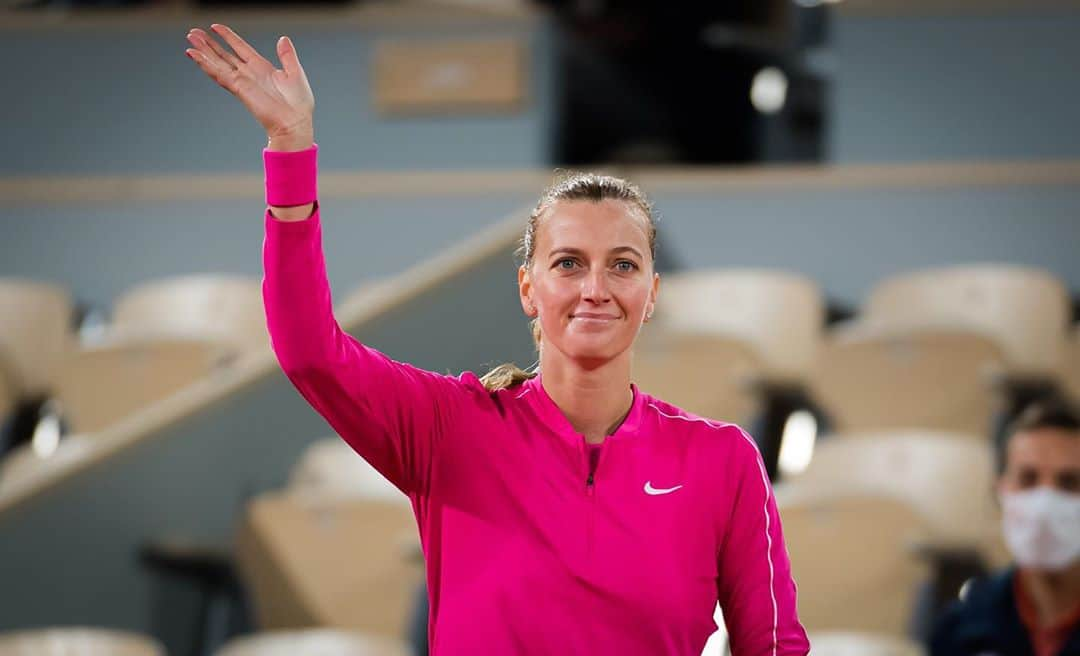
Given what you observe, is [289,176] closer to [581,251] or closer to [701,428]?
[581,251]

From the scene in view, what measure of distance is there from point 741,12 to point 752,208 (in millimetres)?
1483

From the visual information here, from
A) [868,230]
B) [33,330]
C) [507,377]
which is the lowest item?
[33,330]

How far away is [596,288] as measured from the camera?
42.2 inches

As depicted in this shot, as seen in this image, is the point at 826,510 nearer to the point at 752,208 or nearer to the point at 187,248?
the point at 752,208

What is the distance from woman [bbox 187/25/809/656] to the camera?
104 centimetres

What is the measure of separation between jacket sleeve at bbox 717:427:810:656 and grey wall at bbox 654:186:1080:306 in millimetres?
3806

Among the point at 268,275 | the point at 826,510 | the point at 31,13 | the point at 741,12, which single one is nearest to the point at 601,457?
the point at 268,275

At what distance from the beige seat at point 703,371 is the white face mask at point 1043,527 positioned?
1.17 meters

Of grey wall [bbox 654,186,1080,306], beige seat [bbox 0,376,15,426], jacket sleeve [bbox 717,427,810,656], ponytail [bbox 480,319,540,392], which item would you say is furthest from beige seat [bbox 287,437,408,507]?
jacket sleeve [bbox 717,427,810,656]

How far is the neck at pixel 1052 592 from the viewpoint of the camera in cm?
231

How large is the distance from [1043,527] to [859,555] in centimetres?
A: 48

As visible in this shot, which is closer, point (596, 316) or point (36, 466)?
point (596, 316)

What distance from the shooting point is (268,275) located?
104cm

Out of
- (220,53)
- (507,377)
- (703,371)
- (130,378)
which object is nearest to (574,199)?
(507,377)
